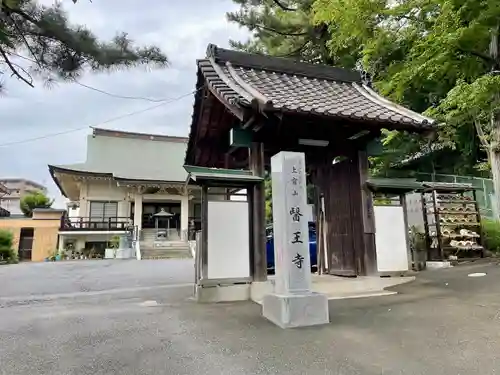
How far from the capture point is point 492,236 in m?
10.0

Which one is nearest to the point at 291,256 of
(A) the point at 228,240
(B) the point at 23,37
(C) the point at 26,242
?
(A) the point at 228,240

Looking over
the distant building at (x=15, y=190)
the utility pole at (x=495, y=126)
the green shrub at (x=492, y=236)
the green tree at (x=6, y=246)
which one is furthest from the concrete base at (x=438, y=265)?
the distant building at (x=15, y=190)

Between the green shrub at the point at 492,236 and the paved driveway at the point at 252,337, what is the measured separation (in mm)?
4332

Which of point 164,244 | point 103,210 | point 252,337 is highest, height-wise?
point 103,210

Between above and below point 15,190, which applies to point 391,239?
below

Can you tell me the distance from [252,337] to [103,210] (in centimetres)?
2400

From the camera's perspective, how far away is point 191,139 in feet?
27.6

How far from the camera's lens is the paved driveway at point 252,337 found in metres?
3.07

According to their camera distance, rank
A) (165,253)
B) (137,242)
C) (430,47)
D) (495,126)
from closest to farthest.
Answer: (430,47) → (495,126) → (165,253) → (137,242)

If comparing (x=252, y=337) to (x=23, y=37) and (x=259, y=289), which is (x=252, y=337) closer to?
(x=259, y=289)

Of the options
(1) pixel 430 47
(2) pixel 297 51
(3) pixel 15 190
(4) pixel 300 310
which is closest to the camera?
(4) pixel 300 310

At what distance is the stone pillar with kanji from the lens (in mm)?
4320

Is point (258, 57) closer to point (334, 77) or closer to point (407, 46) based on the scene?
point (334, 77)

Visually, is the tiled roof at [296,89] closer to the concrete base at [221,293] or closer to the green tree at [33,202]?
the concrete base at [221,293]
